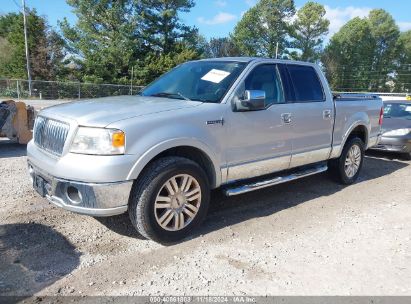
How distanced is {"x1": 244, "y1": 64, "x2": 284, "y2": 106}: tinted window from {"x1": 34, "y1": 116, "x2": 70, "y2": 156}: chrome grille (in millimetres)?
2129

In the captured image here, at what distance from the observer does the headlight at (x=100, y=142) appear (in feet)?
11.3

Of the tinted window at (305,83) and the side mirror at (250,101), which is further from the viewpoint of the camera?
the tinted window at (305,83)

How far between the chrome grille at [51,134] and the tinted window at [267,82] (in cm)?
213

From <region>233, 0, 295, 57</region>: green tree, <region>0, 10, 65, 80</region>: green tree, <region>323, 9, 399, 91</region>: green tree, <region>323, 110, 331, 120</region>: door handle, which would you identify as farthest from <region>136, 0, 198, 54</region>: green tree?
<region>323, 110, 331, 120</region>: door handle

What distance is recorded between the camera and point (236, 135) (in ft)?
14.3

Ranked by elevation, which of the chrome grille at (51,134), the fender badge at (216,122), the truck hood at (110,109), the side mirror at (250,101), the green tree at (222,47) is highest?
the green tree at (222,47)

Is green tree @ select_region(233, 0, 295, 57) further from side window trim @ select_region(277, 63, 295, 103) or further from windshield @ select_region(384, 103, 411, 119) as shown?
side window trim @ select_region(277, 63, 295, 103)

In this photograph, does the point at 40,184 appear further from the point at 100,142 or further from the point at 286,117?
the point at 286,117

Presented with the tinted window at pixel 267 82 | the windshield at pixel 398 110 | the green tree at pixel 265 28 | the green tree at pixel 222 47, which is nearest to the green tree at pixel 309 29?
the green tree at pixel 265 28

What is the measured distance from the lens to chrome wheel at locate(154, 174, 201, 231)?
3861mm

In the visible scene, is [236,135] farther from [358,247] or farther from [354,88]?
[354,88]

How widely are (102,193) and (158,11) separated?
125ft

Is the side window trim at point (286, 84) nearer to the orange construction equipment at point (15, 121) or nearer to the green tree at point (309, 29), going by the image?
the orange construction equipment at point (15, 121)

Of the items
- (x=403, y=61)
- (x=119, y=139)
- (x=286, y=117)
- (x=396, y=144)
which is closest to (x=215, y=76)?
(x=286, y=117)
